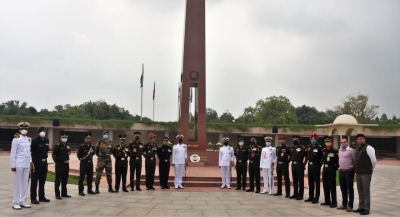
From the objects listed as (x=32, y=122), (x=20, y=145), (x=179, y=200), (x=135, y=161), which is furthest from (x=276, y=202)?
(x=32, y=122)

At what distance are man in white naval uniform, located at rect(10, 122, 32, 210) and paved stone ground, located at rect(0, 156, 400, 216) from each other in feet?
0.71

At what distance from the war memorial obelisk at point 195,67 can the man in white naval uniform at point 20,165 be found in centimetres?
713

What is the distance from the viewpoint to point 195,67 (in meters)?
12.9

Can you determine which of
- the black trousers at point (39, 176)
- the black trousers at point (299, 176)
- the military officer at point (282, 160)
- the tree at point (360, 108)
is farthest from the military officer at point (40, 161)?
the tree at point (360, 108)

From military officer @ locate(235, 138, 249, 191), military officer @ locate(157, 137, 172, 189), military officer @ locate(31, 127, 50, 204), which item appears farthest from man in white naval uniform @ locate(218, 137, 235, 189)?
military officer @ locate(31, 127, 50, 204)

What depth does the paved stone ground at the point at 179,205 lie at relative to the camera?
556 cm

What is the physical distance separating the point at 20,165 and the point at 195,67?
8105mm

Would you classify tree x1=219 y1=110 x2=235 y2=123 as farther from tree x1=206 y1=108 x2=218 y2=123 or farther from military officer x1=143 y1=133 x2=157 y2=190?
military officer x1=143 y1=133 x2=157 y2=190

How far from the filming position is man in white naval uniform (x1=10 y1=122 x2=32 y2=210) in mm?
5734

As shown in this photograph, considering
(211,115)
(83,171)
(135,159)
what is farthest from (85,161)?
(211,115)

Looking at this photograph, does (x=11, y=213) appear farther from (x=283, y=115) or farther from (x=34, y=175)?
(x=283, y=115)

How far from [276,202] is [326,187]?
103 cm

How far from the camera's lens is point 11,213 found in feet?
17.4

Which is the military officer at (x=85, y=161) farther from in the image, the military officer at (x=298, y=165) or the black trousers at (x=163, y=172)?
the military officer at (x=298, y=165)
